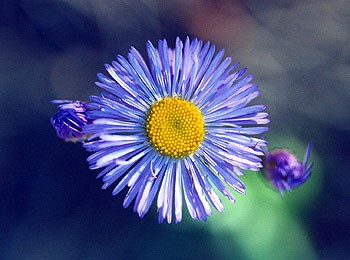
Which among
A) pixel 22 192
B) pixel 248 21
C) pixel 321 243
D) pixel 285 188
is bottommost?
pixel 321 243

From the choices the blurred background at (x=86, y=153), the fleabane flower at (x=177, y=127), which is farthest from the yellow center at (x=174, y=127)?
the blurred background at (x=86, y=153)

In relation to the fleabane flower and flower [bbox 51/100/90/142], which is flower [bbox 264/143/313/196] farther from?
flower [bbox 51/100/90/142]

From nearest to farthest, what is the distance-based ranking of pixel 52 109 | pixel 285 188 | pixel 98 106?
pixel 98 106 < pixel 285 188 < pixel 52 109

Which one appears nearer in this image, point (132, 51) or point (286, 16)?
point (132, 51)

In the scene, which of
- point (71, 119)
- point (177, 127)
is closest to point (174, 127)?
point (177, 127)

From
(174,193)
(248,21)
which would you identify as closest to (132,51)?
(174,193)

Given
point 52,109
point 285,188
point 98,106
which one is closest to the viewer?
point 98,106

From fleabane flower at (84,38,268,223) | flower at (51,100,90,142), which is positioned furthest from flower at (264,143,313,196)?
flower at (51,100,90,142)

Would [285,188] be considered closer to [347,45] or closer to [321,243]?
[321,243]
